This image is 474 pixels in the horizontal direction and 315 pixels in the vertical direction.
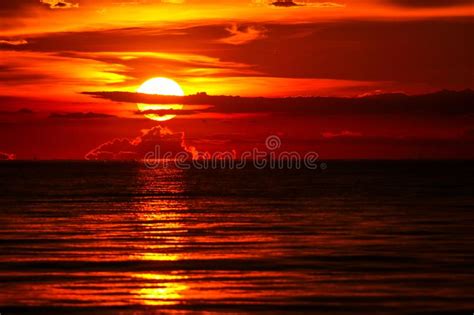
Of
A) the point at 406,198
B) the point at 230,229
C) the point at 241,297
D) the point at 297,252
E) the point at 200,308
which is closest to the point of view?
the point at 200,308

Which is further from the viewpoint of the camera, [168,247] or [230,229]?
[230,229]

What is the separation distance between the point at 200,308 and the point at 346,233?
85.8 ft

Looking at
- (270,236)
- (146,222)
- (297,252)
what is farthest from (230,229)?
(297,252)

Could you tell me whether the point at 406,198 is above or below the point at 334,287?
below

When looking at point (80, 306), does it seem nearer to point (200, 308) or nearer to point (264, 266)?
point (200, 308)

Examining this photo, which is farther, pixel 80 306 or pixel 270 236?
pixel 270 236

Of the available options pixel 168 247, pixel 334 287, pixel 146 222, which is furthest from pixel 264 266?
pixel 146 222

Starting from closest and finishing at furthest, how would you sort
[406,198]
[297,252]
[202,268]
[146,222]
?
[202,268] < [297,252] < [146,222] < [406,198]

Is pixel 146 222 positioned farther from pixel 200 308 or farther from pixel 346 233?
pixel 200 308

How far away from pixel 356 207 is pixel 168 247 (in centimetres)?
3657

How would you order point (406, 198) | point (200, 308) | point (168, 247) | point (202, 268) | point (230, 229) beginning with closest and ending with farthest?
point (200, 308) → point (202, 268) → point (168, 247) → point (230, 229) → point (406, 198)

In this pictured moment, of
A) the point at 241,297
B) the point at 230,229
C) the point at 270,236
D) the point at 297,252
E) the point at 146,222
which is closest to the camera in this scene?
the point at 241,297

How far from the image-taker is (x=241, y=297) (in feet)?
108

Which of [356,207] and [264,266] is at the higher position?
[264,266]
